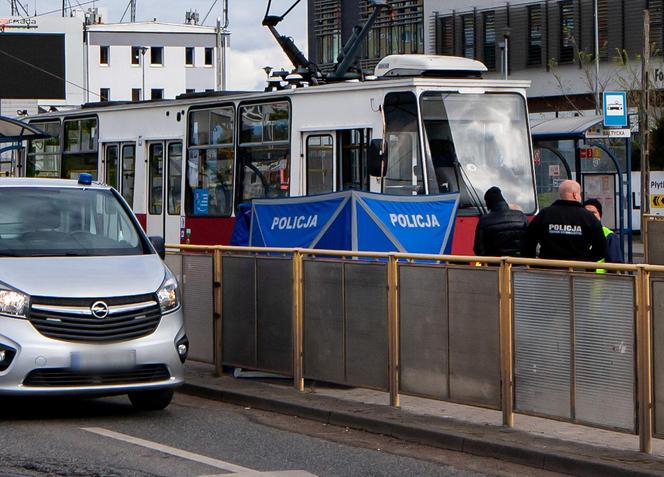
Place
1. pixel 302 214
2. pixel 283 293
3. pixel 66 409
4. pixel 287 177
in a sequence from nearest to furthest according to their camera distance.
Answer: pixel 66 409 → pixel 283 293 → pixel 302 214 → pixel 287 177

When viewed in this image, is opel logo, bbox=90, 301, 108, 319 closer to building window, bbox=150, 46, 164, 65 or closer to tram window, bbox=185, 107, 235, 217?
tram window, bbox=185, 107, 235, 217

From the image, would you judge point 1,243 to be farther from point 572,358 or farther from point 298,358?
point 572,358

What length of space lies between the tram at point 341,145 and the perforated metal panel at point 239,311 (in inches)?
153

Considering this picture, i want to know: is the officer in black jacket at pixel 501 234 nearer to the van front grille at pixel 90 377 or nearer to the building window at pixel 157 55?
the van front grille at pixel 90 377

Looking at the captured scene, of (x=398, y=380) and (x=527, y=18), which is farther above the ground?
(x=527, y=18)

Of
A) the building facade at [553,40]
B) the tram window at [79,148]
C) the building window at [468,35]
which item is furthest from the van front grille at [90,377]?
the building window at [468,35]

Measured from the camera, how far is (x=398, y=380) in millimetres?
11070

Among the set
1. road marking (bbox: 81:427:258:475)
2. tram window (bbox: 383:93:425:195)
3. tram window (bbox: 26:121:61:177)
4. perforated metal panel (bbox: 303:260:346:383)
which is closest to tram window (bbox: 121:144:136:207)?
tram window (bbox: 26:121:61:177)

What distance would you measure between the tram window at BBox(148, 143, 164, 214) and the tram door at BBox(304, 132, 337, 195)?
4045 millimetres

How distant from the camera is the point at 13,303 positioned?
405 inches

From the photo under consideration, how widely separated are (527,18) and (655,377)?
156 ft

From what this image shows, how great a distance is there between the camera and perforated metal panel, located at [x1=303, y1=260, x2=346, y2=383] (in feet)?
38.4

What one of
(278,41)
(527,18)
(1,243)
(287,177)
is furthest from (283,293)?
(527,18)

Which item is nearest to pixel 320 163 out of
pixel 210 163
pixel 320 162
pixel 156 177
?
pixel 320 162
